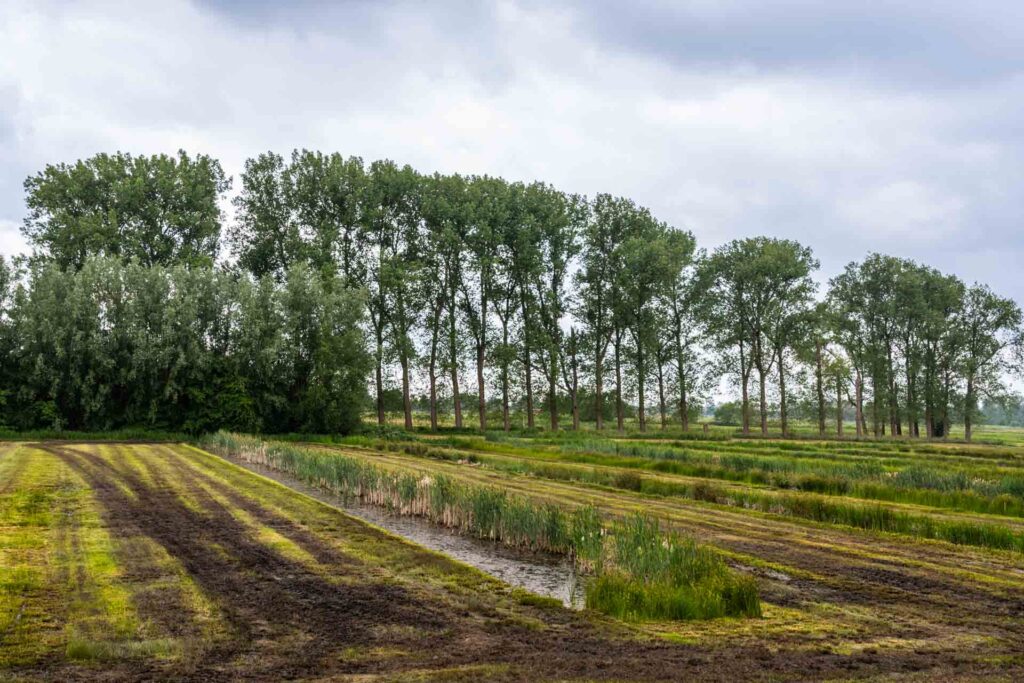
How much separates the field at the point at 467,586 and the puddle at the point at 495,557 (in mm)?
476

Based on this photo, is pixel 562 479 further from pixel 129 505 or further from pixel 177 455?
pixel 177 455

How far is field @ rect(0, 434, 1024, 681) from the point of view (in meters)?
8.28

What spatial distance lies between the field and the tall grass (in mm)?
99

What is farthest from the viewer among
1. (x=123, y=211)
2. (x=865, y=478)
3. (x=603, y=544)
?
(x=123, y=211)

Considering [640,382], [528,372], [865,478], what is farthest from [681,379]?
[865,478]

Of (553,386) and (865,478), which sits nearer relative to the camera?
(865,478)

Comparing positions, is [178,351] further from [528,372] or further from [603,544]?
[603,544]

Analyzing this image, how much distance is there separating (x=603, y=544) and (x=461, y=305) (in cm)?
5536

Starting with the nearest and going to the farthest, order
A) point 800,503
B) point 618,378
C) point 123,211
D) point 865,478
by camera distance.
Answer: point 800,503, point 865,478, point 123,211, point 618,378

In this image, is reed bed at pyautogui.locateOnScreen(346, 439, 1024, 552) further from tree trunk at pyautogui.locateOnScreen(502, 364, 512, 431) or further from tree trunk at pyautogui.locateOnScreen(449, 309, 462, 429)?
tree trunk at pyautogui.locateOnScreen(449, 309, 462, 429)

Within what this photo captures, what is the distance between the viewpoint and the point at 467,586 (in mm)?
11828

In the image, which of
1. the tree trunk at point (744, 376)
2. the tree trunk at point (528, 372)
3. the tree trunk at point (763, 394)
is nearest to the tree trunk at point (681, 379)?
the tree trunk at point (744, 376)

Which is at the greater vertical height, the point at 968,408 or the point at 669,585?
the point at 968,408

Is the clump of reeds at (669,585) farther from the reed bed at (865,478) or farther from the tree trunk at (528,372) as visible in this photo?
the tree trunk at (528,372)
